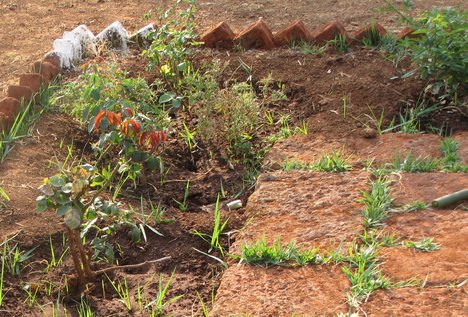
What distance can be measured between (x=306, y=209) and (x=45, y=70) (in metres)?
2.02

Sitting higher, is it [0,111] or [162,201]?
[0,111]

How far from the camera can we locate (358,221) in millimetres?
3338

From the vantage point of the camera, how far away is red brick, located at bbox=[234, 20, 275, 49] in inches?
208

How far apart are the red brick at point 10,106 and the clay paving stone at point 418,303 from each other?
7.46 feet

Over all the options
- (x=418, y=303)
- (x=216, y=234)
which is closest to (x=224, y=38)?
(x=216, y=234)

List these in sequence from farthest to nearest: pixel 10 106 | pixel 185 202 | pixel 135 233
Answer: pixel 10 106
pixel 185 202
pixel 135 233

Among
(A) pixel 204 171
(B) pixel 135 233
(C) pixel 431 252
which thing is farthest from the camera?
(A) pixel 204 171

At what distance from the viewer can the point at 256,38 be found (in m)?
5.32

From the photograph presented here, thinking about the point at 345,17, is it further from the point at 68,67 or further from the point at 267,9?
the point at 68,67

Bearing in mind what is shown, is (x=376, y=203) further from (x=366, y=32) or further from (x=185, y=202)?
(x=366, y=32)

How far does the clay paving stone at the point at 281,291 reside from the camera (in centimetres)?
285

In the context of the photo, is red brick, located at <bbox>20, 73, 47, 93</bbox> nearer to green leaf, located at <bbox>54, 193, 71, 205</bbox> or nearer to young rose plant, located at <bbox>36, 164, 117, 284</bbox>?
young rose plant, located at <bbox>36, 164, 117, 284</bbox>

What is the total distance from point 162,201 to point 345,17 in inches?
110

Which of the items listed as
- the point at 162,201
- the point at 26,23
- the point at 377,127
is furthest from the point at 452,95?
the point at 26,23
